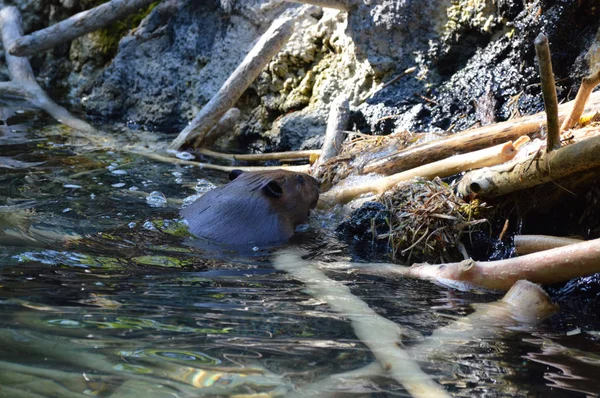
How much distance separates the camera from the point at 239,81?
7758 mm

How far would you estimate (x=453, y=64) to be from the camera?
269 inches

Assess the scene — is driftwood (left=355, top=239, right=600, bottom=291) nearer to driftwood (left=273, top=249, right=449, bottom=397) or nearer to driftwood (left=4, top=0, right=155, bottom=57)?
driftwood (left=273, top=249, right=449, bottom=397)

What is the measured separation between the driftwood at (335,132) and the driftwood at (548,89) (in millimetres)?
2684

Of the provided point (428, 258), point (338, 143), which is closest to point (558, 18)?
point (338, 143)

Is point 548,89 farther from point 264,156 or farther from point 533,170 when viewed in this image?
point 264,156

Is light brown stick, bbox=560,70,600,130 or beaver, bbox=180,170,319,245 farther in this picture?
beaver, bbox=180,170,319,245

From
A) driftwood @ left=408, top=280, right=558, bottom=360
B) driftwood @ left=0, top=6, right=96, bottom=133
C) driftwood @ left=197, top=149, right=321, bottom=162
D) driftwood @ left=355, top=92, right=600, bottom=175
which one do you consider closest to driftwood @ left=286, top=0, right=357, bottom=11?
driftwood @ left=197, top=149, right=321, bottom=162

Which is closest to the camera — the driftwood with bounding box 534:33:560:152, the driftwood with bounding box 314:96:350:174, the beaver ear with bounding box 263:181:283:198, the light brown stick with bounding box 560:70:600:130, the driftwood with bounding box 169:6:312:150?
the driftwood with bounding box 534:33:560:152

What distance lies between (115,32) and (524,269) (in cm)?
923

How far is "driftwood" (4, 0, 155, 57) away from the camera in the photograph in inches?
386

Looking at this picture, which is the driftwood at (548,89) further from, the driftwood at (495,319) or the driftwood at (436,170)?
the driftwood at (495,319)

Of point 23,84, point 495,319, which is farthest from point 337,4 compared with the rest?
point 23,84

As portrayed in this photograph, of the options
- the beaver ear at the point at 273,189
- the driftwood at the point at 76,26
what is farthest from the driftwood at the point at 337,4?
the driftwood at the point at 76,26

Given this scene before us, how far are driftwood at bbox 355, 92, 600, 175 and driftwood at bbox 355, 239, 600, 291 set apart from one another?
1.60 metres
